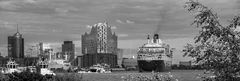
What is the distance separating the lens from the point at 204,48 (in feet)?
57.5

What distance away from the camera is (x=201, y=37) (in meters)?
17.8

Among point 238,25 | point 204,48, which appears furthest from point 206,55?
point 238,25

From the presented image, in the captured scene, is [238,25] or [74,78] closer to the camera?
[238,25]

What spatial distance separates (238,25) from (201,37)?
4.77 ft

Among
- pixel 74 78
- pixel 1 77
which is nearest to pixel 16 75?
pixel 1 77

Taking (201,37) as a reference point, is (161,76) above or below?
below

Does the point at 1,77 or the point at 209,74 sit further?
the point at 1,77

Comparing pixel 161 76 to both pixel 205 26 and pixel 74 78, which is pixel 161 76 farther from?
pixel 74 78

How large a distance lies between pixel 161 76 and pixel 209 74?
503cm

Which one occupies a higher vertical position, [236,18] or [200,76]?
[236,18]

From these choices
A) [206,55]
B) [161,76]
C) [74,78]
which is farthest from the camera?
[74,78]

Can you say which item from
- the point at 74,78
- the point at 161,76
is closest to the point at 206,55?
the point at 161,76

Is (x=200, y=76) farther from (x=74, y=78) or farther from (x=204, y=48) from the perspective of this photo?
(x=74, y=78)

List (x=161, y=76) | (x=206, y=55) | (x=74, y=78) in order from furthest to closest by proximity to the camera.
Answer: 1. (x=74, y=78)
2. (x=161, y=76)
3. (x=206, y=55)
